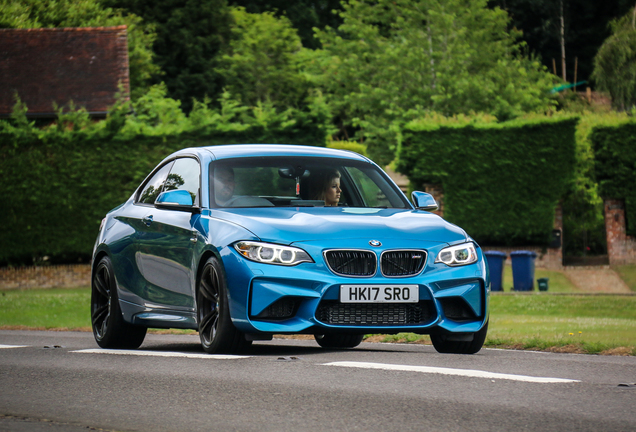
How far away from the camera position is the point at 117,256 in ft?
34.4

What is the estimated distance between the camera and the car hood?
26.8 ft

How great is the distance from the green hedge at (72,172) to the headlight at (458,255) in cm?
2082

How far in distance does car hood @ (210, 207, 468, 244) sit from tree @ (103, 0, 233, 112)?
46.7 meters

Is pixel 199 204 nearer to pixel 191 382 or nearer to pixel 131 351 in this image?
pixel 131 351

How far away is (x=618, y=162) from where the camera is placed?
33.2 m

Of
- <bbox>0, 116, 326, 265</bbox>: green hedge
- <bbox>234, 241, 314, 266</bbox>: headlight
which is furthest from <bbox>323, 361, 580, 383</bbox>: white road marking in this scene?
<bbox>0, 116, 326, 265</bbox>: green hedge

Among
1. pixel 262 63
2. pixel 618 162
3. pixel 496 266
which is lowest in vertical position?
pixel 496 266

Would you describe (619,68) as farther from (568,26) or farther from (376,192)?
(376,192)

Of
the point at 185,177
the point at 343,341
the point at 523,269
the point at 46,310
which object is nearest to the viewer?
the point at 185,177

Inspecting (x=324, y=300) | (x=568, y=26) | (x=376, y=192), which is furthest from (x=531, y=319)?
(x=568, y=26)

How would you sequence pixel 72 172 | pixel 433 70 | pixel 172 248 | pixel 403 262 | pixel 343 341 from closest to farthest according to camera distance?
1. pixel 403 262
2. pixel 172 248
3. pixel 343 341
4. pixel 72 172
5. pixel 433 70

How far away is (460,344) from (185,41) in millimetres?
48299

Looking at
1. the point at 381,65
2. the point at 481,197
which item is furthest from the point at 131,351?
the point at 381,65

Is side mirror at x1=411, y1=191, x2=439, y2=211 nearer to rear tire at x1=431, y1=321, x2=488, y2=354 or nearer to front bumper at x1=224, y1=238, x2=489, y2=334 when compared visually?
rear tire at x1=431, y1=321, x2=488, y2=354
